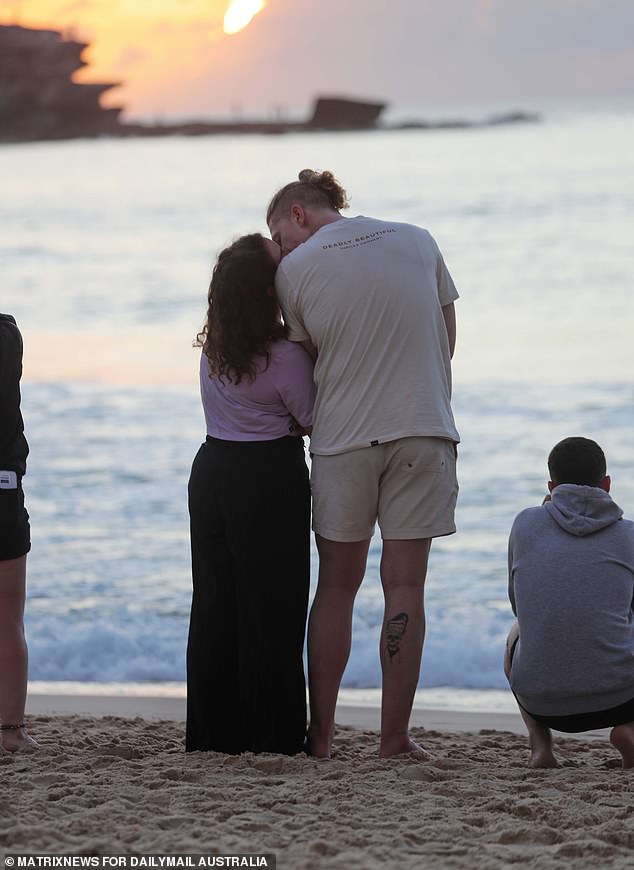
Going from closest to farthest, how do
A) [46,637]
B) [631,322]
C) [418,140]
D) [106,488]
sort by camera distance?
[46,637] < [106,488] < [631,322] < [418,140]

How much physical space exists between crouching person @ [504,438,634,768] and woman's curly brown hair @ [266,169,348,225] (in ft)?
3.28

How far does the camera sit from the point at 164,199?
3594cm

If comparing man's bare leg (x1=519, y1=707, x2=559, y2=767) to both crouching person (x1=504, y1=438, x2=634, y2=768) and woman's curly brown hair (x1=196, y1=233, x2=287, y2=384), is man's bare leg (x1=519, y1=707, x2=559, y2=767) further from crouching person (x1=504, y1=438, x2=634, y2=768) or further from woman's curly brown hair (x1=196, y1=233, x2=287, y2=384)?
woman's curly brown hair (x1=196, y1=233, x2=287, y2=384)

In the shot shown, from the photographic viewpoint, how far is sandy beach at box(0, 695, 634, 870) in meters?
2.41

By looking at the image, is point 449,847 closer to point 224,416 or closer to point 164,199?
point 224,416

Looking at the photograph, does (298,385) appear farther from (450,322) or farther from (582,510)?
(582,510)

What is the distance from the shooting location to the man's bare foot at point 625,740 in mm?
3164

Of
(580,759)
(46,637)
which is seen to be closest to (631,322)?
(46,637)

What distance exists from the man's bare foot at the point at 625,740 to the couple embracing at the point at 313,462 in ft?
1.90

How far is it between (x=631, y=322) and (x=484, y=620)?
11982 millimetres

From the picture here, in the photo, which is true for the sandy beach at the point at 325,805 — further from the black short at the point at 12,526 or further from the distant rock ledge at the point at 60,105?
the distant rock ledge at the point at 60,105

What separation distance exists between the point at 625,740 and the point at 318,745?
0.88 m

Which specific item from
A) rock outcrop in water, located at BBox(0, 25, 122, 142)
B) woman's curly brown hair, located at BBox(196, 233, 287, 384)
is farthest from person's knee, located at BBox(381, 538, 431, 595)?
rock outcrop in water, located at BBox(0, 25, 122, 142)

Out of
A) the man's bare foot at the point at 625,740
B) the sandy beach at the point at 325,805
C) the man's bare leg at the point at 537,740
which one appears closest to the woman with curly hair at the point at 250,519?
the sandy beach at the point at 325,805
